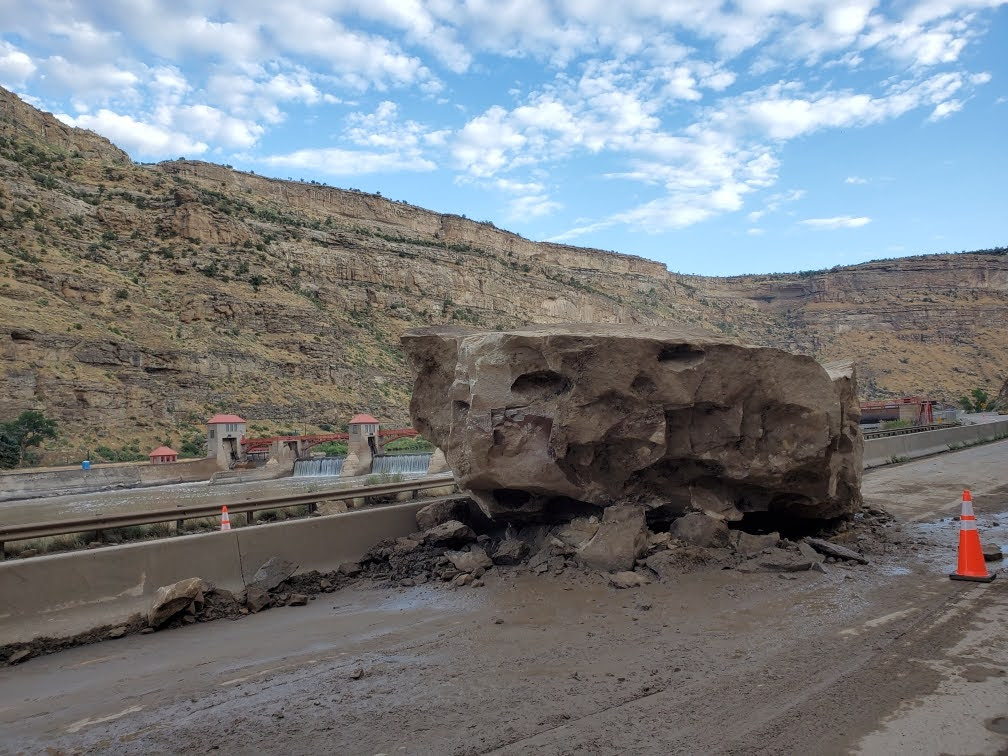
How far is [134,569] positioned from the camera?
6211mm

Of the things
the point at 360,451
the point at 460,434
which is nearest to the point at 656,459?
the point at 460,434

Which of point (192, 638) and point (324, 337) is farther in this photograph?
point (324, 337)

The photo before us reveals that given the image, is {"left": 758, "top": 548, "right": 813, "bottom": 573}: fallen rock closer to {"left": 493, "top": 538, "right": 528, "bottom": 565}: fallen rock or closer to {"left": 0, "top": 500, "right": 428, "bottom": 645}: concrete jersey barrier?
{"left": 493, "top": 538, "right": 528, "bottom": 565}: fallen rock

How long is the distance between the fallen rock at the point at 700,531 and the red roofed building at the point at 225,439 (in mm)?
36345

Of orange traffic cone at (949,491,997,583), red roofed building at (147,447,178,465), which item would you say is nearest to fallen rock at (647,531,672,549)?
orange traffic cone at (949,491,997,583)

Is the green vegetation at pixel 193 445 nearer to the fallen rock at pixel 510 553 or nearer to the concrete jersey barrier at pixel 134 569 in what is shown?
the concrete jersey barrier at pixel 134 569

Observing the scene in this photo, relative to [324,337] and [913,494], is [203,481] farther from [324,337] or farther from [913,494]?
[913,494]

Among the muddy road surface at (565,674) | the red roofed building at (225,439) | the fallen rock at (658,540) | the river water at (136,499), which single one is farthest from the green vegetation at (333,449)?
the fallen rock at (658,540)

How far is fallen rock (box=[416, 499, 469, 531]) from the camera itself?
28.3 feet

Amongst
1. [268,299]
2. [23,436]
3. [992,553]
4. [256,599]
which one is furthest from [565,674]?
[268,299]

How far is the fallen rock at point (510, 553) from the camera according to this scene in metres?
7.34

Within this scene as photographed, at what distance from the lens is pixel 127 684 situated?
4664 millimetres

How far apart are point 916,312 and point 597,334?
11266 cm

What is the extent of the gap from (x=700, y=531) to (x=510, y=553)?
2.07m
